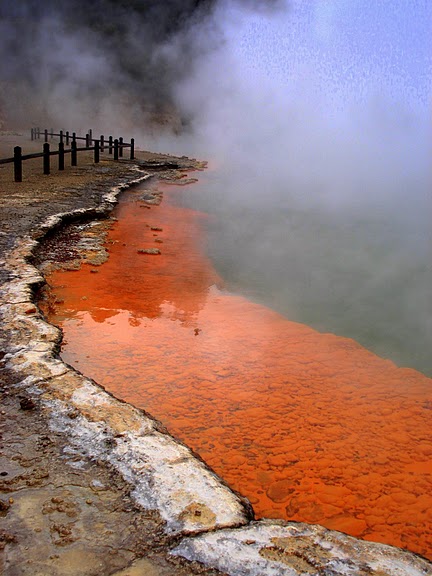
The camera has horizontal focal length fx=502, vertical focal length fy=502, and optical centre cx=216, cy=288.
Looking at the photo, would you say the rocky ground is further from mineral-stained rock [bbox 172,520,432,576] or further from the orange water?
the orange water

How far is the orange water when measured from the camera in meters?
2.42

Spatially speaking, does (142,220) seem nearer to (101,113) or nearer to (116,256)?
(116,256)

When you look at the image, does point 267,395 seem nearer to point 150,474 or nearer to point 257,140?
point 150,474

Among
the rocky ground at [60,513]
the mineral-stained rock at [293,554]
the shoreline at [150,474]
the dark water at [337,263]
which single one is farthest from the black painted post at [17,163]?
the mineral-stained rock at [293,554]

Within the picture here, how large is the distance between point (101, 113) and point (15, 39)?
9014 mm

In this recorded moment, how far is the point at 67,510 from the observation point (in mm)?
1747

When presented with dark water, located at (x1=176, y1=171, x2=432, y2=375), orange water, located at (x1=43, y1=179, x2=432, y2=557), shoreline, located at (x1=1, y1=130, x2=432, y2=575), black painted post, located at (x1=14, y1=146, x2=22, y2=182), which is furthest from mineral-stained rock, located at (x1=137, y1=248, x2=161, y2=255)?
black painted post, located at (x1=14, y1=146, x2=22, y2=182)

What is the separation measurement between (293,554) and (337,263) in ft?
18.1

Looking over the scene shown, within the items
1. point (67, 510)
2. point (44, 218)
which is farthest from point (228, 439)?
point (44, 218)

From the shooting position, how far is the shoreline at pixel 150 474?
1598mm

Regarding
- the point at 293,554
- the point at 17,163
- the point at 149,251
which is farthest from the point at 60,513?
the point at 17,163

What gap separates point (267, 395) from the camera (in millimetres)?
3232

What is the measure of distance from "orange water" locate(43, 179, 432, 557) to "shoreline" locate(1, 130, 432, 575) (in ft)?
1.46

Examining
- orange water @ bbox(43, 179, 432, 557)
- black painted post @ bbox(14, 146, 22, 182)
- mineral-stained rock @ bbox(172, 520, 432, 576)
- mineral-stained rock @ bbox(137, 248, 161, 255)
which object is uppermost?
black painted post @ bbox(14, 146, 22, 182)
